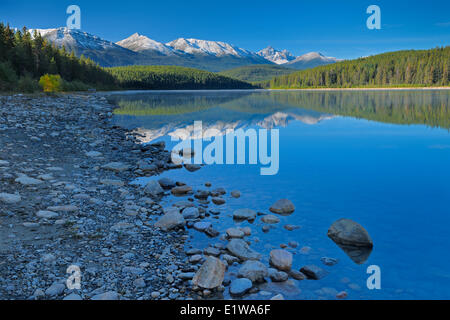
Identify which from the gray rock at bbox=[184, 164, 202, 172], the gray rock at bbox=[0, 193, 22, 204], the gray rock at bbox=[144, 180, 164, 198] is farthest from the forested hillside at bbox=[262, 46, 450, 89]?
the gray rock at bbox=[0, 193, 22, 204]

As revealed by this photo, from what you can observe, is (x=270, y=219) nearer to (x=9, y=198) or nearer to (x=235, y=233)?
(x=235, y=233)

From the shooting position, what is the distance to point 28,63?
6794 centimetres

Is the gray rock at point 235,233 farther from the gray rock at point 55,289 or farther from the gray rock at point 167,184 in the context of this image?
the gray rock at point 167,184

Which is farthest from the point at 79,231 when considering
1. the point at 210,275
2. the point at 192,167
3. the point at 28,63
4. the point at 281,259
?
the point at 28,63

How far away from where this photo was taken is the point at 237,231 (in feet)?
27.6

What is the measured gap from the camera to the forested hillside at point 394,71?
145 m

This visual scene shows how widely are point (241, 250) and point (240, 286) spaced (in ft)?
4.71

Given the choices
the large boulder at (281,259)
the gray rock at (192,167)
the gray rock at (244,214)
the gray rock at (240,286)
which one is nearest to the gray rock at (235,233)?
the gray rock at (244,214)

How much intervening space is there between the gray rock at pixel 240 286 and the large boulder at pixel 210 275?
10.8 inches

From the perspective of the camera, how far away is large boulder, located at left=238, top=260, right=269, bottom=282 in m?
6.51
